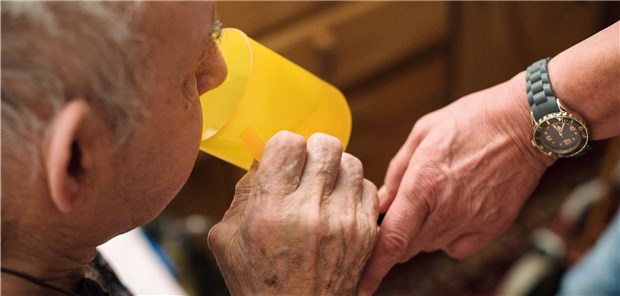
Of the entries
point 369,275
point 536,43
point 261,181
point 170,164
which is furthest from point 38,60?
point 536,43

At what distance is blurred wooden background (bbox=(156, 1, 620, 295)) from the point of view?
1878 mm

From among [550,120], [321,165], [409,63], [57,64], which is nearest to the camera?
[57,64]

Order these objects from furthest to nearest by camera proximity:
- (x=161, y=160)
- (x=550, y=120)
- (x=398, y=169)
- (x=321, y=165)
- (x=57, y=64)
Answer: (x=398, y=169) → (x=550, y=120) → (x=321, y=165) → (x=161, y=160) → (x=57, y=64)

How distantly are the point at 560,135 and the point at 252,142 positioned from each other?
0.40m

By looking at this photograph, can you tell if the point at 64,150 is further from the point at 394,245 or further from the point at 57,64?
the point at 394,245

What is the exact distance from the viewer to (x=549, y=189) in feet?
7.20

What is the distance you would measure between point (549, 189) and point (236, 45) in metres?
1.45

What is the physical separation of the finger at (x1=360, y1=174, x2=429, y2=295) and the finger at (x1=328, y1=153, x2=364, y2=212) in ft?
0.36

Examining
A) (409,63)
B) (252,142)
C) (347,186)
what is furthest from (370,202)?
(409,63)

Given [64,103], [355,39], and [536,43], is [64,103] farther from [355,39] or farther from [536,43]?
[536,43]

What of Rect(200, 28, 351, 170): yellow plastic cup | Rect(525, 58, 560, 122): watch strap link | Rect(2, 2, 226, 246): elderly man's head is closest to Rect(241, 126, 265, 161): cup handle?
Rect(200, 28, 351, 170): yellow plastic cup

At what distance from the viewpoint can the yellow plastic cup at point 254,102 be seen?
91 centimetres

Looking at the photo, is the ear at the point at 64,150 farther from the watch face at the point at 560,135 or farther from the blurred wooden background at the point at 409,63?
the blurred wooden background at the point at 409,63

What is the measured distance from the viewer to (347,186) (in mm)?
921
